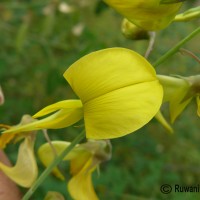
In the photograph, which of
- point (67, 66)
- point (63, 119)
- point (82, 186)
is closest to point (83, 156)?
point (82, 186)

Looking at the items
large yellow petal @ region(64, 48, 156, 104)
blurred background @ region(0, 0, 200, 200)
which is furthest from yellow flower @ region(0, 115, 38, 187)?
blurred background @ region(0, 0, 200, 200)

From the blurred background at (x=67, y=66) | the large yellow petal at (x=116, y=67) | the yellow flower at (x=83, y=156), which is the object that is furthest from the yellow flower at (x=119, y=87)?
the blurred background at (x=67, y=66)

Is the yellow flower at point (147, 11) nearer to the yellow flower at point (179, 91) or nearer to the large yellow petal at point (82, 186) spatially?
the yellow flower at point (179, 91)

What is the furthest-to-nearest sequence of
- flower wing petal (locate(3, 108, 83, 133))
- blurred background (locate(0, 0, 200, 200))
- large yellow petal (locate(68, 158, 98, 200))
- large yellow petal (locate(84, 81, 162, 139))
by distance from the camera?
blurred background (locate(0, 0, 200, 200)), large yellow petal (locate(68, 158, 98, 200)), flower wing petal (locate(3, 108, 83, 133)), large yellow petal (locate(84, 81, 162, 139))

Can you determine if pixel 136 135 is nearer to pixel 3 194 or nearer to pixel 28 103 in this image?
pixel 28 103

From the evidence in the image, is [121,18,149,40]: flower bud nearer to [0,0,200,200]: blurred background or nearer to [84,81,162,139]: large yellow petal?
[84,81,162,139]: large yellow petal

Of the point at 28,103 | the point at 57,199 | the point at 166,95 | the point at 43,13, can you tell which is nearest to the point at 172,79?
the point at 166,95

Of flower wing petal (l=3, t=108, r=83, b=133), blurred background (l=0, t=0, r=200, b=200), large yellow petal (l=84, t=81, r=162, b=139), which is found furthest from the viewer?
blurred background (l=0, t=0, r=200, b=200)

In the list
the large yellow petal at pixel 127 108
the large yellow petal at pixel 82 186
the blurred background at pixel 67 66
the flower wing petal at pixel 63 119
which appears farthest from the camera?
the blurred background at pixel 67 66
